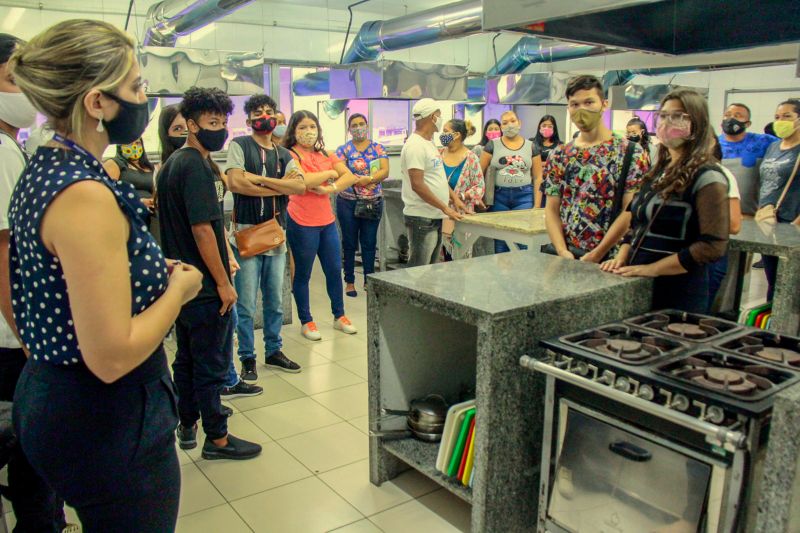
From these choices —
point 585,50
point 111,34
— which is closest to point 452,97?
point 585,50

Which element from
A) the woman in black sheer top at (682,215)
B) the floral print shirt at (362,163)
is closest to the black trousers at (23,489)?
the woman in black sheer top at (682,215)

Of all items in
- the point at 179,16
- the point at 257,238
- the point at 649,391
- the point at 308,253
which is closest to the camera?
the point at 649,391

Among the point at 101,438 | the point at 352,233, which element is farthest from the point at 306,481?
the point at 352,233

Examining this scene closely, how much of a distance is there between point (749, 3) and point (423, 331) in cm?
158

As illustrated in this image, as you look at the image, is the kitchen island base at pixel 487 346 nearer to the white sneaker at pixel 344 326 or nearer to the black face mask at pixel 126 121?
the black face mask at pixel 126 121

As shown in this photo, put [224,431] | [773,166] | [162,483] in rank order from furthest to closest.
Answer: [773,166] → [224,431] → [162,483]

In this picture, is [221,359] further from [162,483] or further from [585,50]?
[585,50]

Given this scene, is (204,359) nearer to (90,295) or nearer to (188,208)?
(188,208)

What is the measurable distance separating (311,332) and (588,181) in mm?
2267

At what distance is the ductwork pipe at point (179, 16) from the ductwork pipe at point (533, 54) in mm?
3855

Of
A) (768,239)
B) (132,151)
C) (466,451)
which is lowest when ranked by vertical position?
(466,451)

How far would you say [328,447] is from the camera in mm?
2893

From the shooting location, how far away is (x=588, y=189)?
2.79 meters

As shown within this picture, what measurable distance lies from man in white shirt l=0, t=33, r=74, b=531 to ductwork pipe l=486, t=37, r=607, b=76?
6.62 meters
